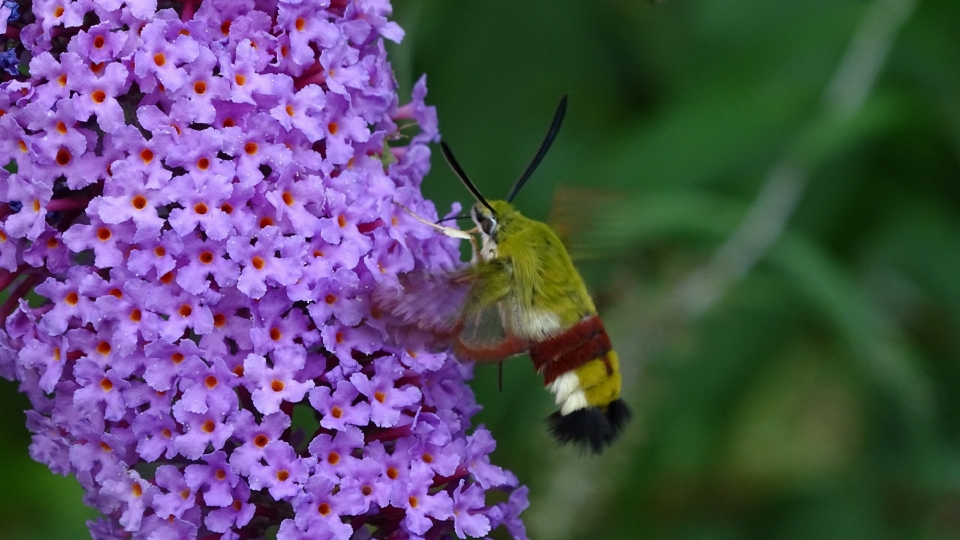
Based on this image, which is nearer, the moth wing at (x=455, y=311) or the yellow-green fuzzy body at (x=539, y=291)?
the moth wing at (x=455, y=311)

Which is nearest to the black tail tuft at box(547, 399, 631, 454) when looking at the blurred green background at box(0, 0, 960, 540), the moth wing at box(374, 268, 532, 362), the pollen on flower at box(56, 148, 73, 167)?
the moth wing at box(374, 268, 532, 362)

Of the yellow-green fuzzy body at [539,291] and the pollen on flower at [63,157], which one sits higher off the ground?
the pollen on flower at [63,157]

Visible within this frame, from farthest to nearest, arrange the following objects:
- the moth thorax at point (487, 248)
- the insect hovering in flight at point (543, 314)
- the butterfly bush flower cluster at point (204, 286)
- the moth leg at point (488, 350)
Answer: the moth thorax at point (487, 248) < the insect hovering in flight at point (543, 314) < the moth leg at point (488, 350) < the butterfly bush flower cluster at point (204, 286)

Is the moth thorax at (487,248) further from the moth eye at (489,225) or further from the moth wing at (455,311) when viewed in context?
the moth wing at (455,311)

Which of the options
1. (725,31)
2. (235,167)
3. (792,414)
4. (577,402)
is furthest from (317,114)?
(792,414)

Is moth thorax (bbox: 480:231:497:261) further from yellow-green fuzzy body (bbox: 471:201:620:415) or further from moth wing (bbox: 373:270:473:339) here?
moth wing (bbox: 373:270:473:339)

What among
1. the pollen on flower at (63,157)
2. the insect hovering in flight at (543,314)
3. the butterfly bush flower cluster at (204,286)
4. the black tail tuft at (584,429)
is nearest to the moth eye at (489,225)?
the insect hovering in flight at (543,314)

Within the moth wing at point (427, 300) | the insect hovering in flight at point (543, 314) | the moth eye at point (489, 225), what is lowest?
the insect hovering in flight at point (543, 314)
